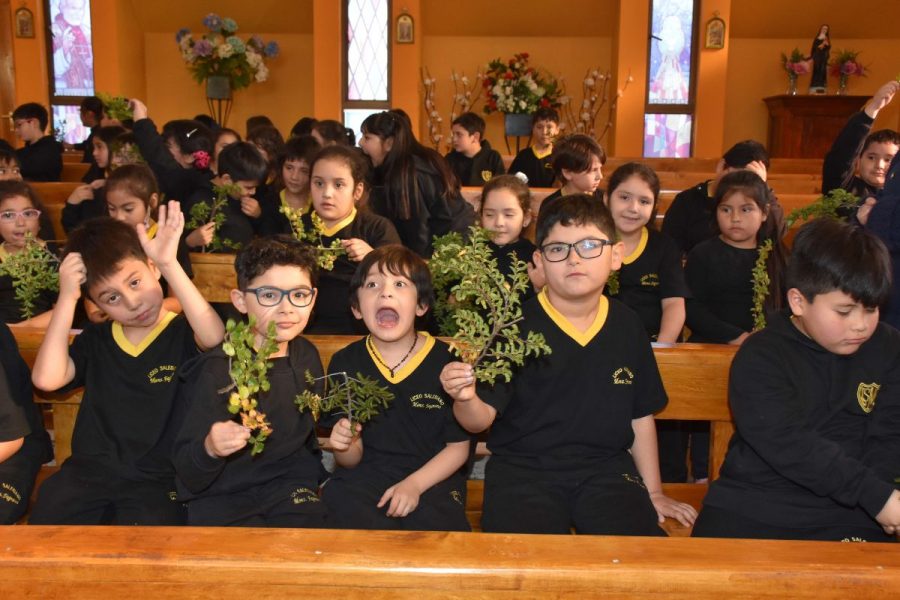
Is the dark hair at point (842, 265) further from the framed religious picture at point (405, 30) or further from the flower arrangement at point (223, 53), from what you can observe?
the framed religious picture at point (405, 30)

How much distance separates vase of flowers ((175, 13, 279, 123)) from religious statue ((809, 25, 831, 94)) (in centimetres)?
744

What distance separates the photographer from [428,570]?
1510mm

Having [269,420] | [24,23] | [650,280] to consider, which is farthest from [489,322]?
[24,23]

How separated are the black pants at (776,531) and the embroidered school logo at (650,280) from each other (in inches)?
57.1

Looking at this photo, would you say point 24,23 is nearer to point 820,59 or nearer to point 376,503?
point 820,59

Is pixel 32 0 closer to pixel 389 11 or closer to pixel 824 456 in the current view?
pixel 389 11

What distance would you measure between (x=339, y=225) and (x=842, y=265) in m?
2.34

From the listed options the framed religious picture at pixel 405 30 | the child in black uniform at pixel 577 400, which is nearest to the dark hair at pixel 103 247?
the child in black uniform at pixel 577 400

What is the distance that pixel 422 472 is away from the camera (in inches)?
101

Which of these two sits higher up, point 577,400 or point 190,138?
point 190,138

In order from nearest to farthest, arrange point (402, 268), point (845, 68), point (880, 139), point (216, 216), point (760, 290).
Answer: point (402, 268)
point (760, 290)
point (216, 216)
point (880, 139)
point (845, 68)

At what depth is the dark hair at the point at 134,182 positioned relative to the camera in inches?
165

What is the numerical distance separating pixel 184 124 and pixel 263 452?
4615mm

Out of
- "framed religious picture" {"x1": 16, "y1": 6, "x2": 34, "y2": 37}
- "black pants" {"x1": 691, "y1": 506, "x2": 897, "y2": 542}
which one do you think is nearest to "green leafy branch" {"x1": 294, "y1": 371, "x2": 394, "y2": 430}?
"black pants" {"x1": 691, "y1": 506, "x2": 897, "y2": 542}
